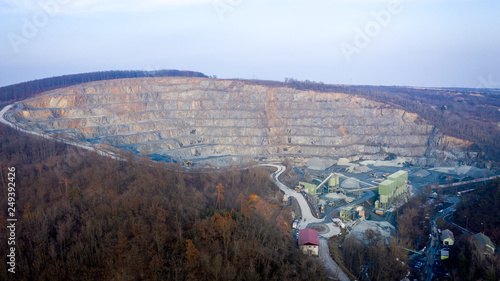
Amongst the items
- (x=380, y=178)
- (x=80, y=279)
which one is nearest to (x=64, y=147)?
(x=80, y=279)

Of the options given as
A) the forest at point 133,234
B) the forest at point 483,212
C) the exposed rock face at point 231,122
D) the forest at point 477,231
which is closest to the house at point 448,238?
the forest at point 477,231

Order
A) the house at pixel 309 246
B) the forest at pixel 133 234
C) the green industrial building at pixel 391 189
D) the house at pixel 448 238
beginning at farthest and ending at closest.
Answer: the green industrial building at pixel 391 189 < the house at pixel 448 238 < the house at pixel 309 246 < the forest at pixel 133 234

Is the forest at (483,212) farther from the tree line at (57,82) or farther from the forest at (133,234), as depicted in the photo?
the tree line at (57,82)

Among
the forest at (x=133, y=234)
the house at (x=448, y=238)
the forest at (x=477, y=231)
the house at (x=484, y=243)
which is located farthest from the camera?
the house at (x=448, y=238)

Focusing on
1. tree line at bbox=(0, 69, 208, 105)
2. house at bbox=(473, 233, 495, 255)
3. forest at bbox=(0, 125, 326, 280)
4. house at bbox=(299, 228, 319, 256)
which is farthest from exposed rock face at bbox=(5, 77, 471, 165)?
house at bbox=(473, 233, 495, 255)

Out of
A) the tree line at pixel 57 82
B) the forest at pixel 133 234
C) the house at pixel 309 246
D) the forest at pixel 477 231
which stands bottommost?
the house at pixel 309 246

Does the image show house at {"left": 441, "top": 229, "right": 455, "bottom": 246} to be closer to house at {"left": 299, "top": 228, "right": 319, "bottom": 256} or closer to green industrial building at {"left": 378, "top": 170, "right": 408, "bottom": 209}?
green industrial building at {"left": 378, "top": 170, "right": 408, "bottom": 209}
